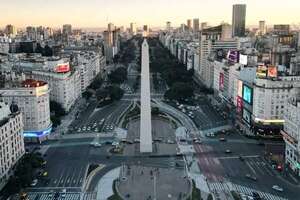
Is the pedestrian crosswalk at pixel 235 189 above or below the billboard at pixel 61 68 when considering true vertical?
below

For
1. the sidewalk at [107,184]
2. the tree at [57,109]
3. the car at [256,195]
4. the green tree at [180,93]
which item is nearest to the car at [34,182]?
the sidewalk at [107,184]

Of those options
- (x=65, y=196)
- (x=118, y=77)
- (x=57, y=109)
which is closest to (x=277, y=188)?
(x=65, y=196)

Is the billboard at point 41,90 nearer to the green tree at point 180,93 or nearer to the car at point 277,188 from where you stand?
the green tree at point 180,93

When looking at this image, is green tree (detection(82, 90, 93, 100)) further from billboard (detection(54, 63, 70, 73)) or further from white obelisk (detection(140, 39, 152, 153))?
white obelisk (detection(140, 39, 152, 153))

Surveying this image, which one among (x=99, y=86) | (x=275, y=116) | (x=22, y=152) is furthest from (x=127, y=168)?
(x=99, y=86)

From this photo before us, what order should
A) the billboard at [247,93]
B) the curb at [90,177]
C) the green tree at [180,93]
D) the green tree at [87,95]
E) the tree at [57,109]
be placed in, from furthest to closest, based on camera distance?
the green tree at [87,95] → the green tree at [180,93] → the tree at [57,109] → the billboard at [247,93] → the curb at [90,177]

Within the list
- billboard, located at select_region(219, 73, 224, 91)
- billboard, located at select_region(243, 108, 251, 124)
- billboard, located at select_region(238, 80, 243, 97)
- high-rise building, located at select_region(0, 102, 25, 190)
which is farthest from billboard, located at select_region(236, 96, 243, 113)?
high-rise building, located at select_region(0, 102, 25, 190)

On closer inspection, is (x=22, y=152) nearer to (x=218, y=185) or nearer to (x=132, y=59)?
A: (x=218, y=185)
